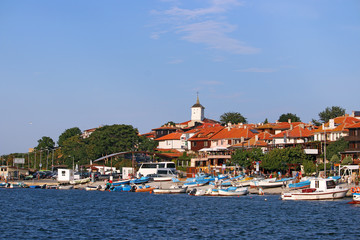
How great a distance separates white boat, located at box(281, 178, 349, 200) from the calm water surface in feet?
3.65

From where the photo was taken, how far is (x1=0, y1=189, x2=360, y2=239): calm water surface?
149 ft

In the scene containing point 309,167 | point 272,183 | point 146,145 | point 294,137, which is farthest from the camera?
point 146,145

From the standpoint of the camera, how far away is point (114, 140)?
479ft

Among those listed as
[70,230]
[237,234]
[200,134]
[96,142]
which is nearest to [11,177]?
[96,142]

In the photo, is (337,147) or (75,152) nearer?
(337,147)

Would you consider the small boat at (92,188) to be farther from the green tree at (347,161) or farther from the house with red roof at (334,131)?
the green tree at (347,161)

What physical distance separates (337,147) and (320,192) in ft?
112

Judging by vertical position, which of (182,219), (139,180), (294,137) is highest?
(294,137)

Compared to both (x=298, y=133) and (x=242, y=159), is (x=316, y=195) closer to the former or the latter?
(x=242, y=159)

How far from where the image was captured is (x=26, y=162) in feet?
644

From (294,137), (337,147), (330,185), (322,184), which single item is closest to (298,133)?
(294,137)

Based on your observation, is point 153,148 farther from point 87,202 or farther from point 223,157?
point 87,202

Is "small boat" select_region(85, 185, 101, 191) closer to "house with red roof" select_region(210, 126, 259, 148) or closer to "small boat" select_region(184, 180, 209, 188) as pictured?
"small boat" select_region(184, 180, 209, 188)

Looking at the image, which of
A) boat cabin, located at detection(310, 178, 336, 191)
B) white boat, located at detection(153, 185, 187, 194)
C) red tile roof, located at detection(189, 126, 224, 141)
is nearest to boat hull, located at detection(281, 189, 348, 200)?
boat cabin, located at detection(310, 178, 336, 191)
